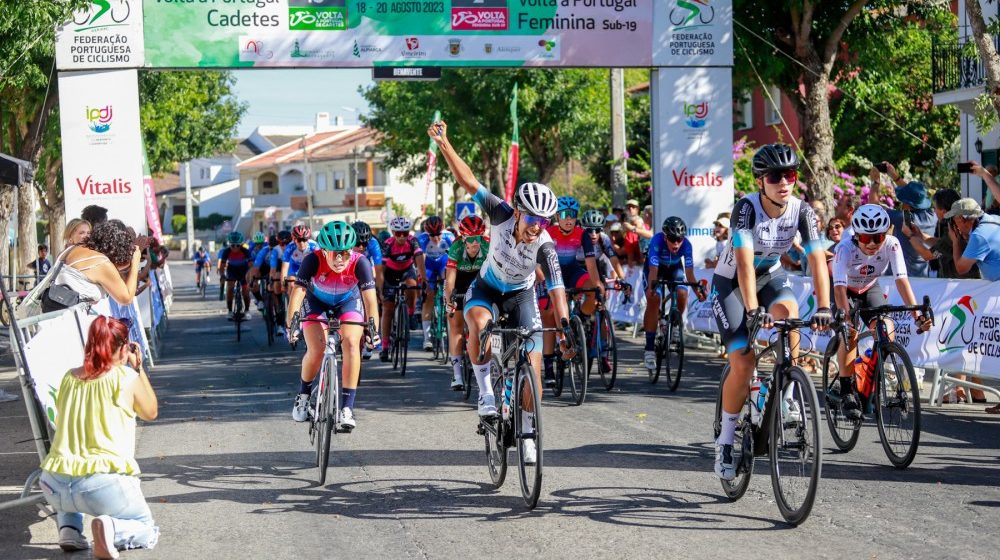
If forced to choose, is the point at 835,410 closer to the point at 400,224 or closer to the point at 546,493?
the point at 546,493

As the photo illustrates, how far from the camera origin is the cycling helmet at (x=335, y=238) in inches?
367

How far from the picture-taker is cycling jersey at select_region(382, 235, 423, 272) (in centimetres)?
1670

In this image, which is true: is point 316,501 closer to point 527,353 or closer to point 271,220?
point 527,353

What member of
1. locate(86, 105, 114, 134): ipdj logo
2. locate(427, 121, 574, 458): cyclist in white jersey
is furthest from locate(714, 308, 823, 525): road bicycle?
locate(86, 105, 114, 134): ipdj logo

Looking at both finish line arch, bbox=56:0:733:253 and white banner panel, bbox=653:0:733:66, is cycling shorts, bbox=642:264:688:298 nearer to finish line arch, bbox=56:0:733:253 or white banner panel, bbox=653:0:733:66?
finish line arch, bbox=56:0:733:253

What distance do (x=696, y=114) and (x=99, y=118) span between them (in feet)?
30.2

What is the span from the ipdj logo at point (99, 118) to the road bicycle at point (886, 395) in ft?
41.9

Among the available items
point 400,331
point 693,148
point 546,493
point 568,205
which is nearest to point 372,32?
point 400,331

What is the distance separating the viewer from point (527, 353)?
26.5 ft

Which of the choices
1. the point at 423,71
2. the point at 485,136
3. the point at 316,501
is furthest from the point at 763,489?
the point at 485,136

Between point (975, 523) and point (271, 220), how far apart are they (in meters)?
90.9

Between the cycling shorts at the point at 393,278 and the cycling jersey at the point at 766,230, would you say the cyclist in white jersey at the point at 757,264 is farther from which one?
the cycling shorts at the point at 393,278

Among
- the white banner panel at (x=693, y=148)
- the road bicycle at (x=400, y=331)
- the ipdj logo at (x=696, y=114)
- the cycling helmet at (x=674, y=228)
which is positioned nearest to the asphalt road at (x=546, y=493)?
the cycling helmet at (x=674, y=228)

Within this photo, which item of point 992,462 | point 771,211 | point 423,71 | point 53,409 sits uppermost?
point 423,71
